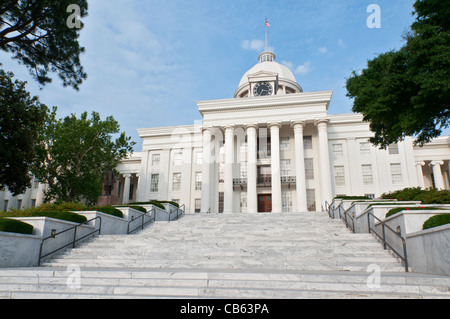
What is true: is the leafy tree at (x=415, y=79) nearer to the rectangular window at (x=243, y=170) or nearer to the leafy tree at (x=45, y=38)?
the leafy tree at (x=45, y=38)

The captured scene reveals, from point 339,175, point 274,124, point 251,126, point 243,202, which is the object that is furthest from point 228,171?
point 339,175

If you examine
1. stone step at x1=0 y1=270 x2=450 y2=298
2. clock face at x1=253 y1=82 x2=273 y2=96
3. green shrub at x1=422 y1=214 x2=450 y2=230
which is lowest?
stone step at x1=0 y1=270 x2=450 y2=298

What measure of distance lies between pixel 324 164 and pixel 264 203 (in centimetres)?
758

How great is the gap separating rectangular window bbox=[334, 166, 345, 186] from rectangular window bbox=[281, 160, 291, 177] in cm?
489

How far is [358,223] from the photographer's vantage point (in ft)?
44.2

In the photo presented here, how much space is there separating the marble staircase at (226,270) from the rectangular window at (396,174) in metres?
19.8

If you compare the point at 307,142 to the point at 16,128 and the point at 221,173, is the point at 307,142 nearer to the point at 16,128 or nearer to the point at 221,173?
the point at 221,173

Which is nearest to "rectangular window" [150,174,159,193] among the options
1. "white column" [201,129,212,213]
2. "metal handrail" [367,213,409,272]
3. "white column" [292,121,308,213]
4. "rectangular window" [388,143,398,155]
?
"white column" [201,129,212,213]

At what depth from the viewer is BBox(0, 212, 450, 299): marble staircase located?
6.03 meters

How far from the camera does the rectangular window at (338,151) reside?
33219 millimetres

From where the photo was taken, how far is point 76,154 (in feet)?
98.4

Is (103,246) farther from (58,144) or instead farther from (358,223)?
(58,144)

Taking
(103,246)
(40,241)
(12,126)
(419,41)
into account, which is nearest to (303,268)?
(103,246)

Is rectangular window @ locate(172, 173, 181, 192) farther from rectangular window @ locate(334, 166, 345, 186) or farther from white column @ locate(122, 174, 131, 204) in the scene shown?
rectangular window @ locate(334, 166, 345, 186)
